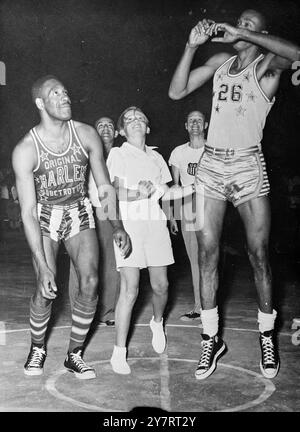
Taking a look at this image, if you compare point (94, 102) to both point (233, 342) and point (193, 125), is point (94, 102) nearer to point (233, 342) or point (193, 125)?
point (193, 125)

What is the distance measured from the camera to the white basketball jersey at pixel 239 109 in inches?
155

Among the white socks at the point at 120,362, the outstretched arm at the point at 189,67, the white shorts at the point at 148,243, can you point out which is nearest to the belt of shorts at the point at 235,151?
the outstretched arm at the point at 189,67

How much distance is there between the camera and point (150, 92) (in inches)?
635

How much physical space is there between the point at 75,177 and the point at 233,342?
2.15 m

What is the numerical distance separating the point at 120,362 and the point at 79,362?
1.01ft

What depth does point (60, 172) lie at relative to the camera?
4.02 m

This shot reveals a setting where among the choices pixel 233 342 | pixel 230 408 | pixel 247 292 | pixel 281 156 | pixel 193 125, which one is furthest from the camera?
pixel 281 156

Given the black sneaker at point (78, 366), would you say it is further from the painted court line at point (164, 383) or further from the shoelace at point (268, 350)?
the shoelace at point (268, 350)

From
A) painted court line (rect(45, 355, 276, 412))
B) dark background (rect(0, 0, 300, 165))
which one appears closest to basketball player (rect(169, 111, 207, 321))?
painted court line (rect(45, 355, 276, 412))

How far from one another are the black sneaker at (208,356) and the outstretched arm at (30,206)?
121 cm

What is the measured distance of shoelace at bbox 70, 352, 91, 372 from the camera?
3.92 meters

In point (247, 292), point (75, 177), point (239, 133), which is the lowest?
point (247, 292)

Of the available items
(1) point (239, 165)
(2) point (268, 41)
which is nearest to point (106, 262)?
(1) point (239, 165)
